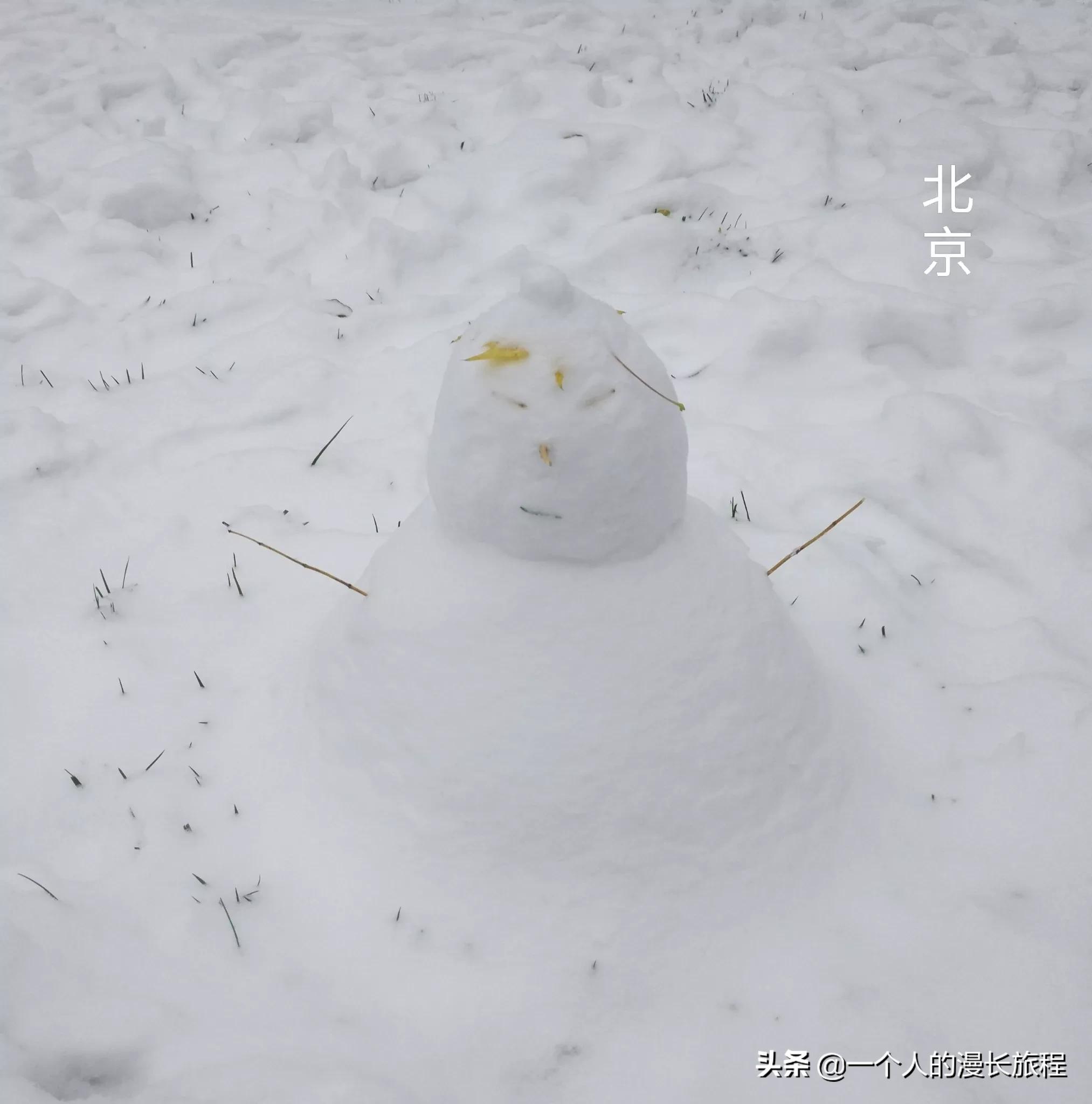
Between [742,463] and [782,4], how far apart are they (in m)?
4.72

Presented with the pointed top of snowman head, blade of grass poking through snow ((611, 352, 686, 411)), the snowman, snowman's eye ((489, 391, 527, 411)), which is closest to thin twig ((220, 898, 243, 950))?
the snowman

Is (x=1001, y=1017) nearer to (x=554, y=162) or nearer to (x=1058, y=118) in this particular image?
(x=554, y=162)

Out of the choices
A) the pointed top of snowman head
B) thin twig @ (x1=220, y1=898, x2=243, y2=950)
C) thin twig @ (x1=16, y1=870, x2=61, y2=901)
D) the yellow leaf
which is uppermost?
the yellow leaf

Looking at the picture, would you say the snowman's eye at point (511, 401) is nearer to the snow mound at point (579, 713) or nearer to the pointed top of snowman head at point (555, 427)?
the pointed top of snowman head at point (555, 427)

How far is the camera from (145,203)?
3957 millimetres

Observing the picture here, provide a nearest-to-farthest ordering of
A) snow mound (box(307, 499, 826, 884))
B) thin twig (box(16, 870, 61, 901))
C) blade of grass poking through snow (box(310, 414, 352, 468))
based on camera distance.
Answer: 1. snow mound (box(307, 499, 826, 884))
2. thin twig (box(16, 870, 61, 901))
3. blade of grass poking through snow (box(310, 414, 352, 468))

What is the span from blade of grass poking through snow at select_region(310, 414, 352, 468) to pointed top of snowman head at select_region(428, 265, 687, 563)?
1339mm

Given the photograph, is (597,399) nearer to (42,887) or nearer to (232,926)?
A: (232,926)

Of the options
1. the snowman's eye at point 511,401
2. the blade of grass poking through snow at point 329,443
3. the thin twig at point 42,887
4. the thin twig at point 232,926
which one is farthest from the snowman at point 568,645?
the blade of grass poking through snow at point 329,443

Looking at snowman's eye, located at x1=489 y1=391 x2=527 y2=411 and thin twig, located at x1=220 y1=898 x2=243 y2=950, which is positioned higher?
snowman's eye, located at x1=489 y1=391 x2=527 y2=411

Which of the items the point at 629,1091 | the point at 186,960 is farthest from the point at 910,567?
the point at 186,960

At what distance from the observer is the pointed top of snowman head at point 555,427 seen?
1414mm

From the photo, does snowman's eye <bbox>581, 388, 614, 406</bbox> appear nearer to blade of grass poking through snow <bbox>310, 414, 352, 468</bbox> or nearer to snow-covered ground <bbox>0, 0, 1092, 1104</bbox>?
snow-covered ground <bbox>0, 0, 1092, 1104</bbox>

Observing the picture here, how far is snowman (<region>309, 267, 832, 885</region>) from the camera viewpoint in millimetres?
1438
